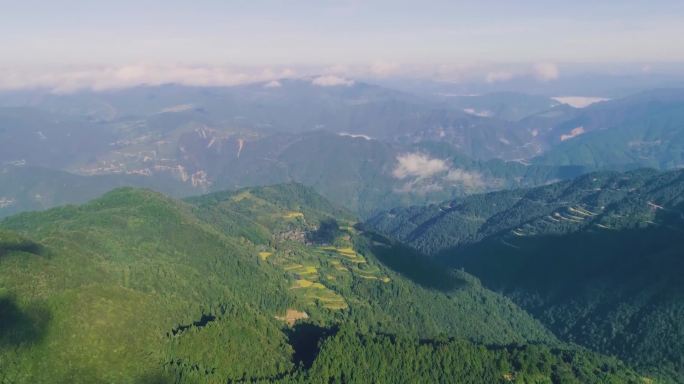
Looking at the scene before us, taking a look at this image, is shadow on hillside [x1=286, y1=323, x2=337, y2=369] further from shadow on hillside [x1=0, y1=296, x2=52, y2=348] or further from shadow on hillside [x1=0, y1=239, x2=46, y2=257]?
shadow on hillside [x1=0, y1=239, x2=46, y2=257]

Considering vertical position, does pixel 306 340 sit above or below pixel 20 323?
below

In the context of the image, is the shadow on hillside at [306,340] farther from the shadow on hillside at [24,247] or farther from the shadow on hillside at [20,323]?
the shadow on hillside at [24,247]

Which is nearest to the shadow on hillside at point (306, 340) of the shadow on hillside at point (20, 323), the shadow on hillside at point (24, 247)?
the shadow on hillside at point (20, 323)

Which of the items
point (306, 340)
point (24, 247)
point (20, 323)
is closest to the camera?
point (20, 323)

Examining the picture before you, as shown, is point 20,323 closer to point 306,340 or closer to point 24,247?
point 24,247

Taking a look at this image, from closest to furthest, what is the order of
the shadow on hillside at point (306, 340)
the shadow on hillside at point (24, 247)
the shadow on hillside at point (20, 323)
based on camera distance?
the shadow on hillside at point (20, 323) < the shadow on hillside at point (306, 340) < the shadow on hillside at point (24, 247)

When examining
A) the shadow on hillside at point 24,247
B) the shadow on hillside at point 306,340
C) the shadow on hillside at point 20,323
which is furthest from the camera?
the shadow on hillside at point 24,247

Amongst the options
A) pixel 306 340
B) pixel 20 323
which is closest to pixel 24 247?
pixel 20 323

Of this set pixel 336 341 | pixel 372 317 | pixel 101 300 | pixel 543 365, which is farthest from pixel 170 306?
pixel 543 365

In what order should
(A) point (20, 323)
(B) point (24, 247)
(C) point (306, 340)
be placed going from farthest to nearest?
(B) point (24, 247)
(C) point (306, 340)
(A) point (20, 323)

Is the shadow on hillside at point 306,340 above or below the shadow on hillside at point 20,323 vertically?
below
